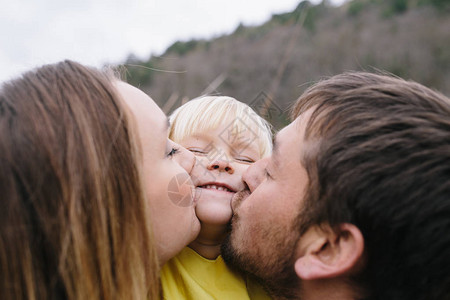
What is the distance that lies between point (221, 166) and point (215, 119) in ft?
1.01

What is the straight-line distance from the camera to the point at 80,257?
1146 mm

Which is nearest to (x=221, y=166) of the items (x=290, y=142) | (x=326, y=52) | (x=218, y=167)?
(x=218, y=167)

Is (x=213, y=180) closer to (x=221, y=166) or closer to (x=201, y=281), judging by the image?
(x=221, y=166)

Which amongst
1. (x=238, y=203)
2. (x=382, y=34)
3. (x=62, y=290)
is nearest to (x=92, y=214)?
(x=62, y=290)

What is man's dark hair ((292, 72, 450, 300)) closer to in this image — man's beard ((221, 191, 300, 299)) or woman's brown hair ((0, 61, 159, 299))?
man's beard ((221, 191, 300, 299))

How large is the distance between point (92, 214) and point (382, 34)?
24.1 meters

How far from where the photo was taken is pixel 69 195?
1120 millimetres

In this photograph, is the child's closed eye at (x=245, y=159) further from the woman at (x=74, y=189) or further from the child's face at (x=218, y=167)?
the woman at (x=74, y=189)

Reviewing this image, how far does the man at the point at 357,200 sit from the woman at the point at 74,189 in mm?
543

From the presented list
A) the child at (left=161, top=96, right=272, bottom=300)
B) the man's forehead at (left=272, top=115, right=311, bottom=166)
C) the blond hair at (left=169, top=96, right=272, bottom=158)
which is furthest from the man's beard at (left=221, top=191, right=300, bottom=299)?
the blond hair at (left=169, top=96, right=272, bottom=158)

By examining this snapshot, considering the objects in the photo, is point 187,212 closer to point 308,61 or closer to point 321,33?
point 308,61

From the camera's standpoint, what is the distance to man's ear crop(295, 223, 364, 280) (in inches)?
54.4

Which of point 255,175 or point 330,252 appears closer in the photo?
point 330,252

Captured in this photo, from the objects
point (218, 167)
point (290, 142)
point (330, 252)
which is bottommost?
point (330, 252)
